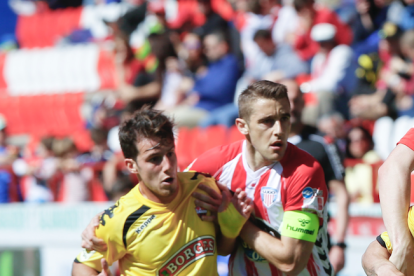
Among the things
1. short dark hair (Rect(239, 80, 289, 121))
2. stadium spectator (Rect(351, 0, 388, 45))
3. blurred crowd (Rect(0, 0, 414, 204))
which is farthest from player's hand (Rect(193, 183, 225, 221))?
stadium spectator (Rect(351, 0, 388, 45))

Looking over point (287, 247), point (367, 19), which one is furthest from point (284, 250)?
point (367, 19)

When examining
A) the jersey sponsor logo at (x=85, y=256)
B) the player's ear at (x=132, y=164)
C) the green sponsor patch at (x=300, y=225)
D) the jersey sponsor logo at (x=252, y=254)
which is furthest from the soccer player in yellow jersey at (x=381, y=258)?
the jersey sponsor logo at (x=85, y=256)

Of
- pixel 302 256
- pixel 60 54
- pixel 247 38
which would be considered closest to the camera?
pixel 302 256

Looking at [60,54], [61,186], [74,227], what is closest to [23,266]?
[74,227]

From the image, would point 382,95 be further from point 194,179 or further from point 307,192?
point 194,179

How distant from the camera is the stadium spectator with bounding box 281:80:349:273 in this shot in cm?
418

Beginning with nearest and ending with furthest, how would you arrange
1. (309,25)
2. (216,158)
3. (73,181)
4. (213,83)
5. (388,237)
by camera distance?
(388,237) < (216,158) < (73,181) < (213,83) < (309,25)

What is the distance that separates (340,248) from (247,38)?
19.3 ft

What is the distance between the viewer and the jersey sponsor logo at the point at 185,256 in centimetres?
292

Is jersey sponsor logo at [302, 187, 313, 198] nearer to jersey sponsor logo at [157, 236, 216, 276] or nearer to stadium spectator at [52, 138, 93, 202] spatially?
jersey sponsor logo at [157, 236, 216, 276]

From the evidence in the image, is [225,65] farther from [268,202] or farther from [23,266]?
[268,202]

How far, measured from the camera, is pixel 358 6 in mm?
9016

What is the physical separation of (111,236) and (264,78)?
18.5 ft

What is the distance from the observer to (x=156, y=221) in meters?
2.95
